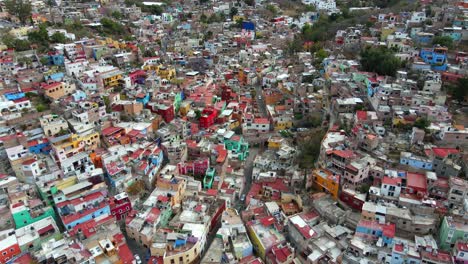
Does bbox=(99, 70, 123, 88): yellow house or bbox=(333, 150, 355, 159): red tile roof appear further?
bbox=(99, 70, 123, 88): yellow house


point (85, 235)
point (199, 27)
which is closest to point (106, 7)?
point (199, 27)

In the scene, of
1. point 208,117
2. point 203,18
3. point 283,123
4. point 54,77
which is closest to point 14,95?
point 54,77

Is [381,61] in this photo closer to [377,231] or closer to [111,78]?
[377,231]

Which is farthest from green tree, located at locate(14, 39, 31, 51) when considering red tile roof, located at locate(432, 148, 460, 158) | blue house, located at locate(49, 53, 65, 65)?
red tile roof, located at locate(432, 148, 460, 158)

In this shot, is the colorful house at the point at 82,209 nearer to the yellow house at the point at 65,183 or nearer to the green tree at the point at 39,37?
the yellow house at the point at 65,183

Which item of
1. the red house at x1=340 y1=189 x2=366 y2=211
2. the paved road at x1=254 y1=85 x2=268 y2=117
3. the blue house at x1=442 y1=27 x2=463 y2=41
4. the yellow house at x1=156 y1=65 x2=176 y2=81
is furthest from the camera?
the yellow house at x1=156 y1=65 x2=176 y2=81

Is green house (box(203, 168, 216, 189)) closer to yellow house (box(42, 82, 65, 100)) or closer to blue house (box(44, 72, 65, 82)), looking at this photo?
yellow house (box(42, 82, 65, 100))
